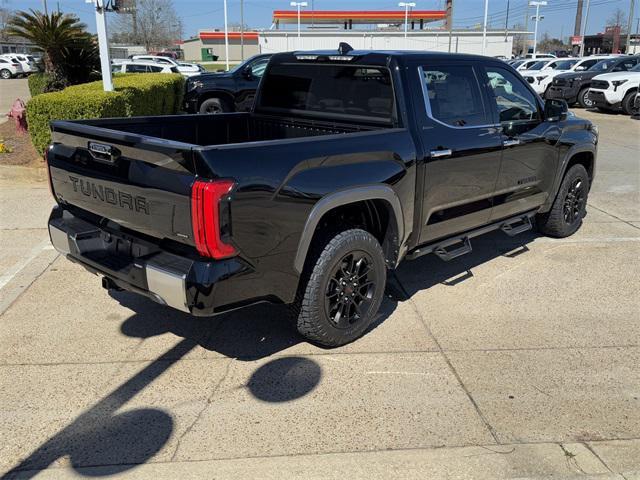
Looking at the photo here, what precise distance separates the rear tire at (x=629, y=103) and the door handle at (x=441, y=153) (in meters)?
16.7

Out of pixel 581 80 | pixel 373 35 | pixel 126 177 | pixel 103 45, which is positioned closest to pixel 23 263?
pixel 126 177

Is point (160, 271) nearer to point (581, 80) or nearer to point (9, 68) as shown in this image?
point (581, 80)

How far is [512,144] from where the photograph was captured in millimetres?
5148

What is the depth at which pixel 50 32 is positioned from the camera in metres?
11.1

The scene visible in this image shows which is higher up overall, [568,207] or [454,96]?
[454,96]

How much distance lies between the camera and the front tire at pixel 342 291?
379 centimetres

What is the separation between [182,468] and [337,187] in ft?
5.89

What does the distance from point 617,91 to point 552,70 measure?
21.1 ft

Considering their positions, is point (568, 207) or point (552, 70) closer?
point (568, 207)

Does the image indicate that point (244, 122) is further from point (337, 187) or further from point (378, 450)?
point (378, 450)

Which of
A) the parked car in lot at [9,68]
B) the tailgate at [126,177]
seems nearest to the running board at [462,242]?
the tailgate at [126,177]

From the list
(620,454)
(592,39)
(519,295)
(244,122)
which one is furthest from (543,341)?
(592,39)

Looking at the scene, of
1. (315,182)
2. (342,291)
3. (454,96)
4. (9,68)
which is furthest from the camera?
(9,68)

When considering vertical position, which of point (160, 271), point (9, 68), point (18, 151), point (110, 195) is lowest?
point (18, 151)
